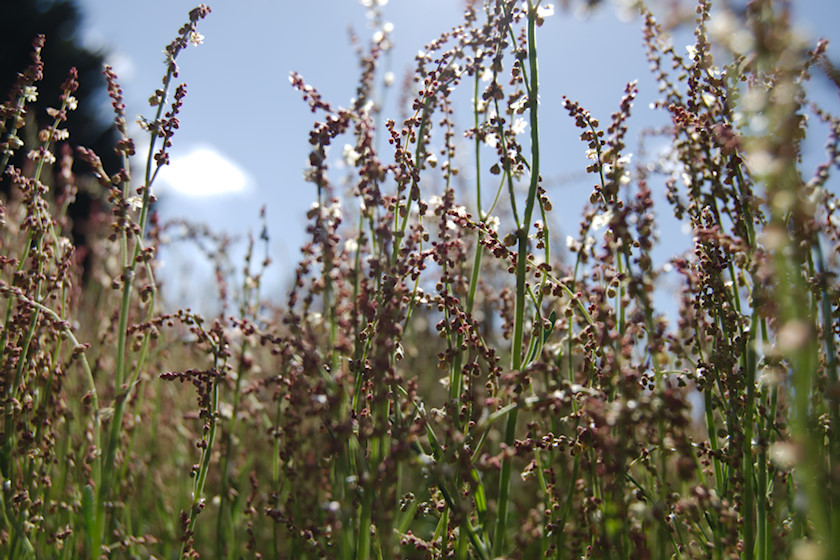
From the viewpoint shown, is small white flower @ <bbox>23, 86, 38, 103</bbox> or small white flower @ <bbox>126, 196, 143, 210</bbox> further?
small white flower @ <bbox>23, 86, 38, 103</bbox>

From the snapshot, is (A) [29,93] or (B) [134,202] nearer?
(B) [134,202]

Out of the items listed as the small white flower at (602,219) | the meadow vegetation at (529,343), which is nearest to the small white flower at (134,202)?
the meadow vegetation at (529,343)

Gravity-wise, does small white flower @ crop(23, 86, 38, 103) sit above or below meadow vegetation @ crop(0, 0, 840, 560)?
above

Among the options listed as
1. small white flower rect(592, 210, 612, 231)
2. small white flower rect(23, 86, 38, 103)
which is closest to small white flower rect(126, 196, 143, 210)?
small white flower rect(23, 86, 38, 103)

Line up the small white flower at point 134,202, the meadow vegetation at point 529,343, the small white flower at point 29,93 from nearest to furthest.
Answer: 1. the meadow vegetation at point 529,343
2. the small white flower at point 134,202
3. the small white flower at point 29,93

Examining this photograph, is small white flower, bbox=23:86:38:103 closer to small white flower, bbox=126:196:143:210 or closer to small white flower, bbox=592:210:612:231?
small white flower, bbox=126:196:143:210

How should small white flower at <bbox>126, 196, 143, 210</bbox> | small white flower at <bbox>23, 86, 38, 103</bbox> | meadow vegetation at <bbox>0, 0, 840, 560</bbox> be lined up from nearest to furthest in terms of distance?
meadow vegetation at <bbox>0, 0, 840, 560</bbox> → small white flower at <bbox>126, 196, 143, 210</bbox> → small white flower at <bbox>23, 86, 38, 103</bbox>

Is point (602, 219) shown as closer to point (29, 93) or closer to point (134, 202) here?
point (134, 202)

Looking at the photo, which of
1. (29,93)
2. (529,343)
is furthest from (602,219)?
(29,93)

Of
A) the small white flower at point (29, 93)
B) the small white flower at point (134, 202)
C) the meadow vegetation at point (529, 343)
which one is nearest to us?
the meadow vegetation at point (529, 343)

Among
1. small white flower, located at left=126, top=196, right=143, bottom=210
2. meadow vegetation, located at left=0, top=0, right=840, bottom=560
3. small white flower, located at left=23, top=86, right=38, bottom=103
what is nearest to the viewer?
meadow vegetation, located at left=0, top=0, right=840, bottom=560

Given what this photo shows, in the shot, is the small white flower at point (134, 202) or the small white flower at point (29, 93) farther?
the small white flower at point (29, 93)

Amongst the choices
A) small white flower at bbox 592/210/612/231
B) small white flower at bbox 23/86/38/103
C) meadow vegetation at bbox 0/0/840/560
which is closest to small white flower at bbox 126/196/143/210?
meadow vegetation at bbox 0/0/840/560

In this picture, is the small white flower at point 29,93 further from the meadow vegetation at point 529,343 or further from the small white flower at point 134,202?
the small white flower at point 134,202
